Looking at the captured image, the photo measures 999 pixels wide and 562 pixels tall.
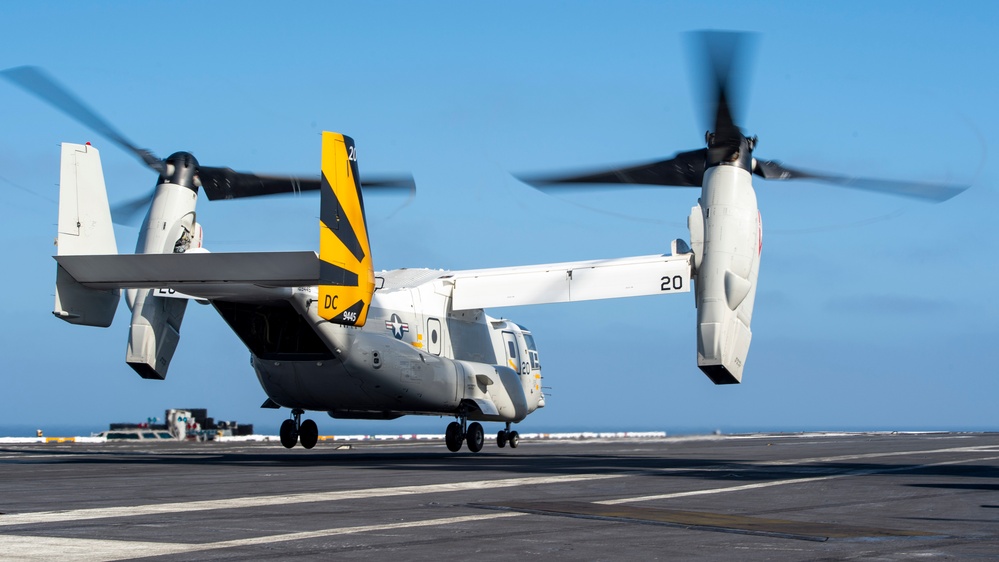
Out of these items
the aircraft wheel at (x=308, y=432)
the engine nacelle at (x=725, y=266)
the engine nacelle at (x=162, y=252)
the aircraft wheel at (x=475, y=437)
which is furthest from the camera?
the aircraft wheel at (x=475, y=437)

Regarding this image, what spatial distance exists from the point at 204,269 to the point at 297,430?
1187cm

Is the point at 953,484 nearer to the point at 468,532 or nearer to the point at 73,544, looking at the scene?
the point at 468,532

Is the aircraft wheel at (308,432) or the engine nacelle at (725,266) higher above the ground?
the engine nacelle at (725,266)

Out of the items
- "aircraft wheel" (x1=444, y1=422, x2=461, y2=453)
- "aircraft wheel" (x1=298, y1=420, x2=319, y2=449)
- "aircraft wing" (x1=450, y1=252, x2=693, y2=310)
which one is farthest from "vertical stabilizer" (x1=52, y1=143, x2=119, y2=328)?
"aircraft wheel" (x1=444, y1=422, x2=461, y2=453)

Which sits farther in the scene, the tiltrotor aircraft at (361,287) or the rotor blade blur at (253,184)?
the rotor blade blur at (253,184)

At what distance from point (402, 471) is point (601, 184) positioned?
8048mm

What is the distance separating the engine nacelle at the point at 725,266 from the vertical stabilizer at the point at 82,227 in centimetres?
1198

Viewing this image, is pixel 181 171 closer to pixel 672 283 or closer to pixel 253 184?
pixel 253 184

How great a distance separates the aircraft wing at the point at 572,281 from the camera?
2302 cm

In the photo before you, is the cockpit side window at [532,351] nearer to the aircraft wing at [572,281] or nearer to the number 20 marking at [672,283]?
the aircraft wing at [572,281]

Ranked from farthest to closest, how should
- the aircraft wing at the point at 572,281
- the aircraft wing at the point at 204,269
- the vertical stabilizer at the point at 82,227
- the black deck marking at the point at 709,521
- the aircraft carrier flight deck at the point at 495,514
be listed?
the aircraft wing at the point at 572,281, the vertical stabilizer at the point at 82,227, the aircraft wing at the point at 204,269, the black deck marking at the point at 709,521, the aircraft carrier flight deck at the point at 495,514

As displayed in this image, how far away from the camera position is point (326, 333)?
24641mm

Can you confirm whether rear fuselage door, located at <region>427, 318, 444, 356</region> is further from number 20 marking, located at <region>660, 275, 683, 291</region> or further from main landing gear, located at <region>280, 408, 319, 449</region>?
number 20 marking, located at <region>660, 275, 683, 291</region>

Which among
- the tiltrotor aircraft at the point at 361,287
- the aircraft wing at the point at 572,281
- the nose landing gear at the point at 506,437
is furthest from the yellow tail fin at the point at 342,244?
the nose landing gear at the point at 506,437
